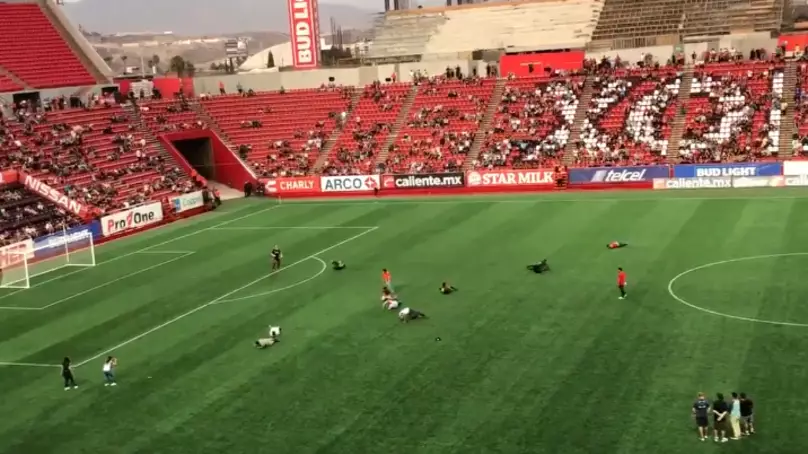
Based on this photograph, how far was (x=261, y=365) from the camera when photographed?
84.2 ft

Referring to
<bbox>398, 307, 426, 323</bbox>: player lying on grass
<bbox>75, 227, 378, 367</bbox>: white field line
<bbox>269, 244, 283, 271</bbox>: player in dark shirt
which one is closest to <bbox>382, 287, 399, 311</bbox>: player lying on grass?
<bbox>398, 307, 426, 323</bbox>: player lying on grass

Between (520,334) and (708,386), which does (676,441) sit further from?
(520,334)

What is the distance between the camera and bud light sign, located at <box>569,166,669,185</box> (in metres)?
53.9

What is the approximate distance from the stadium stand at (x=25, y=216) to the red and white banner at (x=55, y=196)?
1.29 feet

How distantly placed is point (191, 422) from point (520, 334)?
10.4m

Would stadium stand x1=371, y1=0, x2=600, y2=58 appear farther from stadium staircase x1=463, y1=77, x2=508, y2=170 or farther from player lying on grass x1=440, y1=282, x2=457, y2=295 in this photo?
player lying on grass x1=440, y1=282, x2=457, y2=295

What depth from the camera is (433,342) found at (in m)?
26.5

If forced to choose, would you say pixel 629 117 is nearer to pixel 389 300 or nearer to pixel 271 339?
pixel 389 300

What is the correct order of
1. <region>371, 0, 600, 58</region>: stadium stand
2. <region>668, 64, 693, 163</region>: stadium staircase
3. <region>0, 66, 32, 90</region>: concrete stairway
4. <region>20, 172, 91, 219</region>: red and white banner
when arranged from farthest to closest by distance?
<region>371, 0, 600, 58</region>: stadium stand, <region>0, 66, 32, 90</region>: concrete stairway, <region>668, 64, 693, 163</region>: stadium staircase, <region>20, 172, 91, 219</region>: red and white banner

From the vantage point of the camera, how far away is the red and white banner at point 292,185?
205 ft

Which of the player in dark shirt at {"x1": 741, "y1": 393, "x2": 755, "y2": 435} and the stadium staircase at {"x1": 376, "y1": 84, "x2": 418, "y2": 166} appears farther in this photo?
the stadium staircase at {"x1": 376, "y1": 84, "x2": 418, "y2": 166}

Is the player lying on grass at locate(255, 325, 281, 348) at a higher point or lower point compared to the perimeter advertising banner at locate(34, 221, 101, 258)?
lower

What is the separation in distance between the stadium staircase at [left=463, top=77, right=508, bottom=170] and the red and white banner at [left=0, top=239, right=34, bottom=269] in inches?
1194

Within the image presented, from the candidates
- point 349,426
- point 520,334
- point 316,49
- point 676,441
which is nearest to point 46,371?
point 349,426
